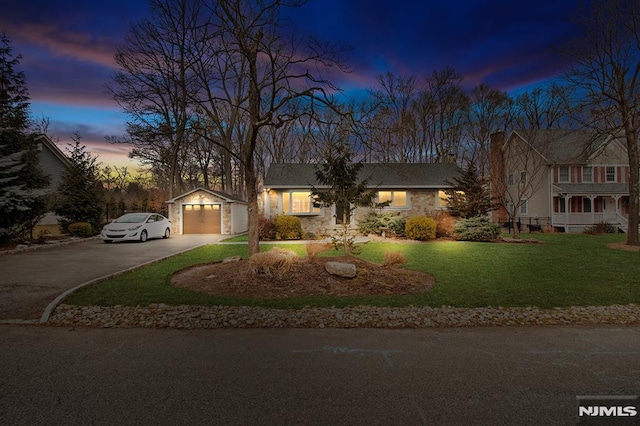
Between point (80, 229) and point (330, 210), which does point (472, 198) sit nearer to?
point (330, 210)

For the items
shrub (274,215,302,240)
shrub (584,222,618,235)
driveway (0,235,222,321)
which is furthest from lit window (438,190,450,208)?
driveway (0,235,222,321)

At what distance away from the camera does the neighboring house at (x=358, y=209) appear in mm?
20688

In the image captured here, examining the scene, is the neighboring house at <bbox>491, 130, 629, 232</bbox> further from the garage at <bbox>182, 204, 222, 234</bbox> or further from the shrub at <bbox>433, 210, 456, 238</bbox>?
the garage at <bbox>182, 204, 222, 234</bbox>

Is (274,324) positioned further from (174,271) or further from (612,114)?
(612,114)

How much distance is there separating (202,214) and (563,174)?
27.3 meters

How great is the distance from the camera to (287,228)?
1803 centimetres

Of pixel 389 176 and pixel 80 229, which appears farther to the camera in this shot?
pixel 389 176

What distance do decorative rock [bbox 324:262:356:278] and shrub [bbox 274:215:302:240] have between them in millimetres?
10217

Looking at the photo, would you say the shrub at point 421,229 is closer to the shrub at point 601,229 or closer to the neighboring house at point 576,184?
the neighboring house at point 576,184

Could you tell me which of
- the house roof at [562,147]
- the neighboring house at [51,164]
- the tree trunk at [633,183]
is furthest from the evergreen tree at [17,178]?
the house roof at [562,147]

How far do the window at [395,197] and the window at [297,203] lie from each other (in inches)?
163

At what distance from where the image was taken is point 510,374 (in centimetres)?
353

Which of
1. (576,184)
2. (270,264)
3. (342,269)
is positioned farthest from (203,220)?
(576,184)

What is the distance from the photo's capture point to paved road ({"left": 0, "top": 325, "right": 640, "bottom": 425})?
2818 mm
